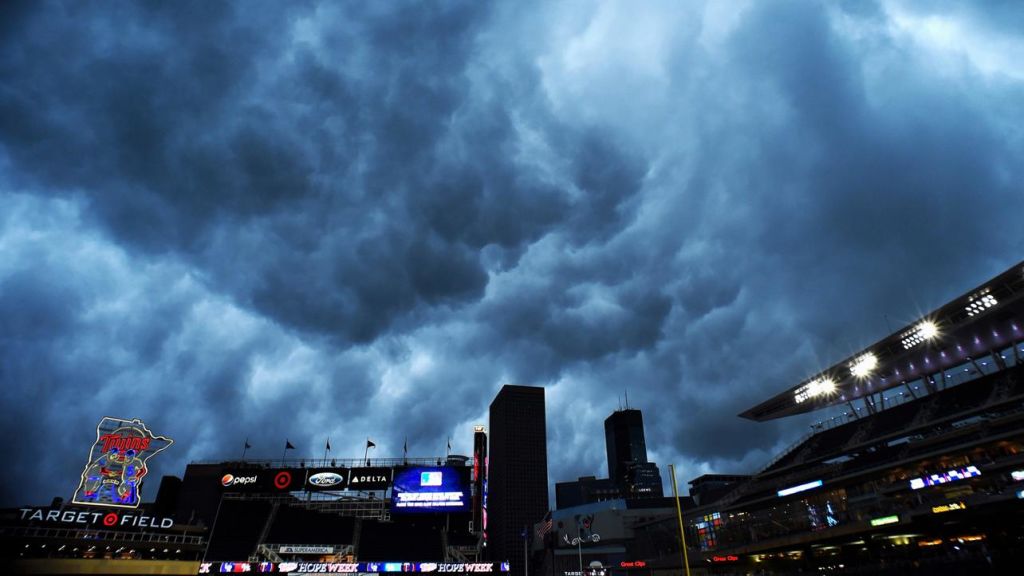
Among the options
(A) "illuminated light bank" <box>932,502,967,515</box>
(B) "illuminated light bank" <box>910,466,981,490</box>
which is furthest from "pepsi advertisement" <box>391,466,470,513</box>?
(A) "illuminated light bank" <box>932,502,967,515</box>

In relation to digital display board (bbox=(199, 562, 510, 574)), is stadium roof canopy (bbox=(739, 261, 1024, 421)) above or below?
above

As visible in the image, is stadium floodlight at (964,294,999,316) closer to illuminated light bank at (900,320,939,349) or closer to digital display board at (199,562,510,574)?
illuminated light bank at (900,320,939,349)

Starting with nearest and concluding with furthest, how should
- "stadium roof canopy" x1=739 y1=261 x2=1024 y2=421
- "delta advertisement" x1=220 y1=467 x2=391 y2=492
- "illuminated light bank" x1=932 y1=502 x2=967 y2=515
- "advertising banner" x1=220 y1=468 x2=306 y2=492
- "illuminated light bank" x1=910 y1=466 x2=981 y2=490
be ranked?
"illuminated light bank" x1=932 y1=502 x2=967 y2=515 → "illuminated light bank" x1=910 y1=466 x2=981 y2=490 → "stadium roof canopy" x1=739 y1=261 x2=1024 y2=421 → "advertising banner" x1=220 y1=468 x2=306 y2=492 → "delta advertisement" x1=220 y1=467 x2=391 y2=492

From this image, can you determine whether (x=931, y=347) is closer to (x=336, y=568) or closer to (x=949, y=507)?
(x=949, y=507)

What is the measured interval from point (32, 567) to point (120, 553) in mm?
14085

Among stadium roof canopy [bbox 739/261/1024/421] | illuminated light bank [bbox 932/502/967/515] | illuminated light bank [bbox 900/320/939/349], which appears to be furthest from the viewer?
illuminated light bank [bbox 900/320/939/349]

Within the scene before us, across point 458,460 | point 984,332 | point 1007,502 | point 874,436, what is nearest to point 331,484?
point 458,460

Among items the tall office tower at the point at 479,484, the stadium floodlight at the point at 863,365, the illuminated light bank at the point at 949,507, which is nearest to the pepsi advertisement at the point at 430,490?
the tall office tower at the point at 479,484

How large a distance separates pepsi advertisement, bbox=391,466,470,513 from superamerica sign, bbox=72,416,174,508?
35926mm

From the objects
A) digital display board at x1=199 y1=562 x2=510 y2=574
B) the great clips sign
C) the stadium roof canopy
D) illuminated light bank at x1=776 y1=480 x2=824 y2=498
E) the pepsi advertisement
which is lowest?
digital display board at x1=199 y1=562 x2=510 y2=574

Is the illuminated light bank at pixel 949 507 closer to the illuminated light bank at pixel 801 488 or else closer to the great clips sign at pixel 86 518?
the illuminated light bank at pixel 801 488

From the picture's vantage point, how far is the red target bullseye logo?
287ft

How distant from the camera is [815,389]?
74.2 metres

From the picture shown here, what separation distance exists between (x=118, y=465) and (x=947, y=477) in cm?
8617
